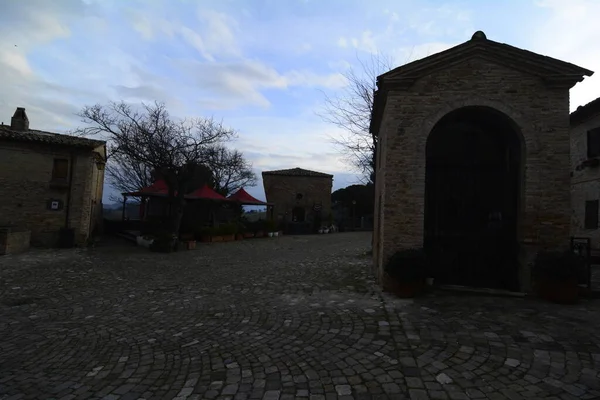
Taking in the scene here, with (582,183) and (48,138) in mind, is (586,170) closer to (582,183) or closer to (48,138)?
(582,183)

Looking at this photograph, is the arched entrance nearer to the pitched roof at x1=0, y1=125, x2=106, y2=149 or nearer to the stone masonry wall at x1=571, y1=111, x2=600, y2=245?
the stone masonry wall at x1=571, y1=111, x2=600, y2=245

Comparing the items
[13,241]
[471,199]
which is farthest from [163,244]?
[471,199]

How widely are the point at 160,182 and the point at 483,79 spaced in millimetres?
20461

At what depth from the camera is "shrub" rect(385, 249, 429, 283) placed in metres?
6.63

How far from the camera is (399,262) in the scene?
265 inches

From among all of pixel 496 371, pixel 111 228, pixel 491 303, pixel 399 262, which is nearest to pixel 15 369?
pixel 496 371

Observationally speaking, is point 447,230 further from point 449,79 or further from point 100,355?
point 100,355

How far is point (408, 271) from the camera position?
664 centimetres

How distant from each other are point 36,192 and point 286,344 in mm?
16163

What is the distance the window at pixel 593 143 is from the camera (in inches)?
501

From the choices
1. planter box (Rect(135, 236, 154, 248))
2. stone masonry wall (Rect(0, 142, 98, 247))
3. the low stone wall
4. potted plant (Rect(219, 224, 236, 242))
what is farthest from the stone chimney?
potted plant (Rect(219, 224, 236, 242))

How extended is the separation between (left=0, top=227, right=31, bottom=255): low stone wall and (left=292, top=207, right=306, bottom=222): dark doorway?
2119 centimetres

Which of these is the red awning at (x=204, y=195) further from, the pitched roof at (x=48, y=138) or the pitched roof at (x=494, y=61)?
the pitched roof at (x=494, y=61)

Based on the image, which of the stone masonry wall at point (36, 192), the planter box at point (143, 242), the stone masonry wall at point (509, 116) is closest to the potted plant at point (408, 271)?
the stone masonry wall at point (509, 116)
